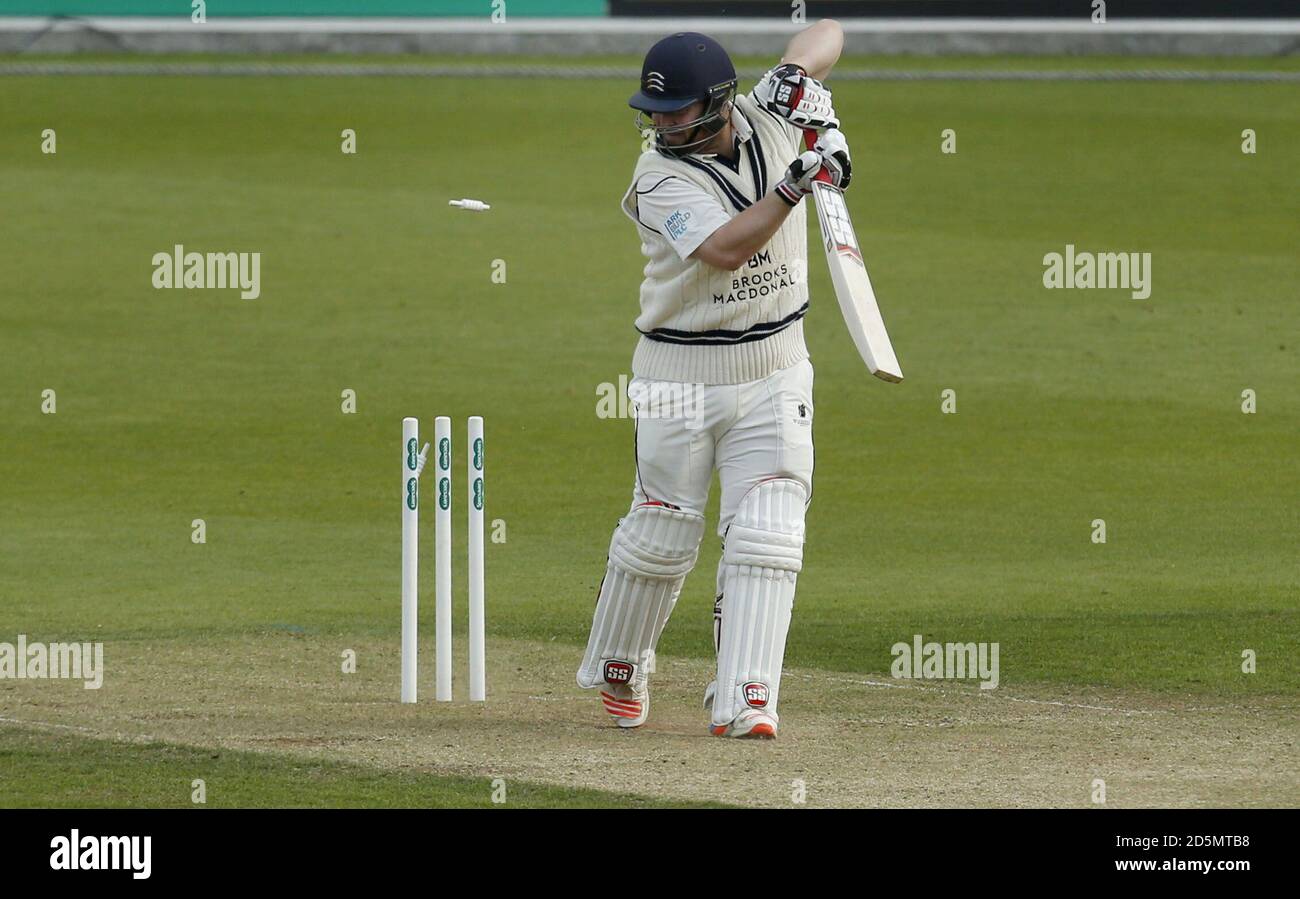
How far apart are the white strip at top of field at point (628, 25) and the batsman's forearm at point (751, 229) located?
16008mm

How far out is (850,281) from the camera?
6.95m

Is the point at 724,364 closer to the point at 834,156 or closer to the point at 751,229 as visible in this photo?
the point at 751,229

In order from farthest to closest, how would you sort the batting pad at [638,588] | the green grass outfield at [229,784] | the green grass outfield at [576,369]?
the green grass outfield at [576,369] < the batting pad at [638,588] < the green grass outfield at [229,784]

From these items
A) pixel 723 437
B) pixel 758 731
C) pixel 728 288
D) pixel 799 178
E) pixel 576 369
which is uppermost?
pixel 576 369

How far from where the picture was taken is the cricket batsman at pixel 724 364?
684cm

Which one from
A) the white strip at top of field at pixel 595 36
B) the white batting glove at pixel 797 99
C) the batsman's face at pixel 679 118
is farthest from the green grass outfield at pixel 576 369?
the white batting glove at pixel 797 99

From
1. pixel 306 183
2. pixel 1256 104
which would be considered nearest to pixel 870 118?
pixel 1256 104

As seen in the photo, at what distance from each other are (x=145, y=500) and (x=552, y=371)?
13.3ft

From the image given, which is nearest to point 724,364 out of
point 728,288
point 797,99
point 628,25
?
point 728,288

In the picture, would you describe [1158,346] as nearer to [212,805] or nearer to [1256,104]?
[1256,104]

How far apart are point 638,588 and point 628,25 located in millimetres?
16918

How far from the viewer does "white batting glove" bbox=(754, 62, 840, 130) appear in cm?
693

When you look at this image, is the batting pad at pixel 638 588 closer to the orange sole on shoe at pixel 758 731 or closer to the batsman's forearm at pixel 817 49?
the orange sole on shoe at pixel 758 731

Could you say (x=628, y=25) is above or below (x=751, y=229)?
above
